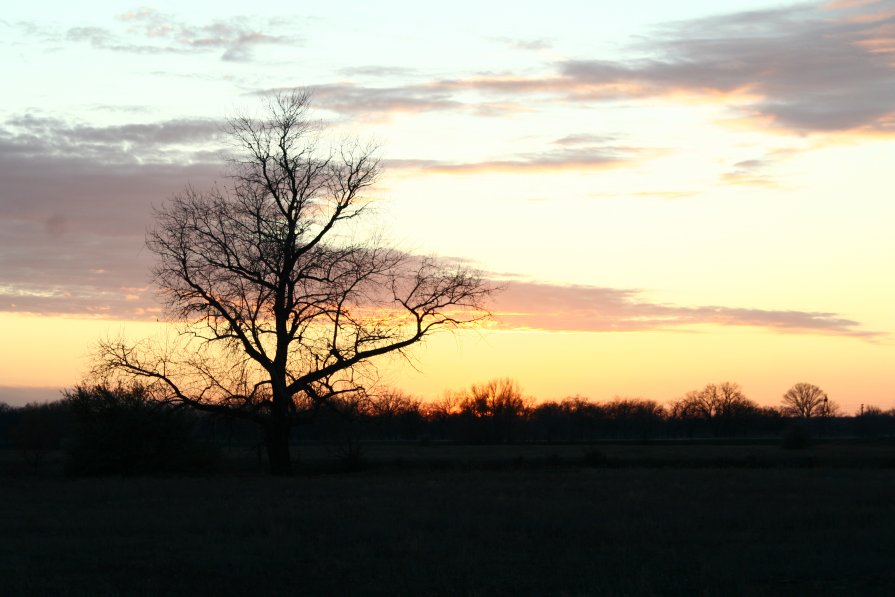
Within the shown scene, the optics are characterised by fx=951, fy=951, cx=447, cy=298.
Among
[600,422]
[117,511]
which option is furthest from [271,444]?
[600,422]

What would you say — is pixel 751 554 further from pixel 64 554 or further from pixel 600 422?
pixel 600 422

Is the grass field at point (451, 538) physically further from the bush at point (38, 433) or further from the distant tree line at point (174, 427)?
the bush at point (38, 433)

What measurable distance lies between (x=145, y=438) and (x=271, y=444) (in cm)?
508

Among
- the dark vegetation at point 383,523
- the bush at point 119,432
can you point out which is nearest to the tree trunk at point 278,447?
the dark vegetation at point 383,523

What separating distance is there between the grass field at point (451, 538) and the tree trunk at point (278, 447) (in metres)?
3.99

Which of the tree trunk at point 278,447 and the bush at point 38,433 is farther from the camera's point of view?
the bush at point 38,433

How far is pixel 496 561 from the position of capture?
14.6 m

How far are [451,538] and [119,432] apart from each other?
68.3 feet

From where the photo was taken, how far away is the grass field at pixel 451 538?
1280 cm

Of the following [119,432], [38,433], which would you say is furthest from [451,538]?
[38,433]

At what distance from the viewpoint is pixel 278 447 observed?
32875mm

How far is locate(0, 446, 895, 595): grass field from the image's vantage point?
12797 millimetres

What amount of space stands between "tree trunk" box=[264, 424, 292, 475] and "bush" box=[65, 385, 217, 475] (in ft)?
10.9

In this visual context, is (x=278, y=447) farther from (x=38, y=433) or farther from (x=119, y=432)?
(x=38, y=433)
